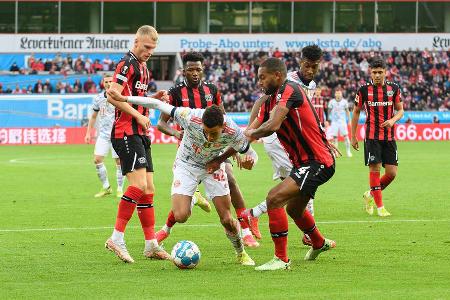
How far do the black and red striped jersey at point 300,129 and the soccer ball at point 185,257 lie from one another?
1355 millimetres

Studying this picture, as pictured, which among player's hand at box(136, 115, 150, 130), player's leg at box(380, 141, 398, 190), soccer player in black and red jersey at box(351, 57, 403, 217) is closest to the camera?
player's hand at box(136, 115, 150, 130)

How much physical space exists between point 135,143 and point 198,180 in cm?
79

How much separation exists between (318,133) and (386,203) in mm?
7828

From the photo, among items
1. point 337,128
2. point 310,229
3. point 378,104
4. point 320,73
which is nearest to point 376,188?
point 378,104

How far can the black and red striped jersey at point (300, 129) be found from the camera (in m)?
9.87

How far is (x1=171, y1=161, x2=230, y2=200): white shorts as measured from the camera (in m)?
10.8

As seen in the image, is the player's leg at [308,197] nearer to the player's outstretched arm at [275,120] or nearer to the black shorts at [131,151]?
the player's outstretched arm at [275,120]

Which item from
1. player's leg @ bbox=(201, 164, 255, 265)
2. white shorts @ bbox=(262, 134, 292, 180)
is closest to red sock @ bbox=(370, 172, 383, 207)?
white shorts @ bbox=(262, 134, 292, 180)

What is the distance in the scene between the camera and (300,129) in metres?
10.0

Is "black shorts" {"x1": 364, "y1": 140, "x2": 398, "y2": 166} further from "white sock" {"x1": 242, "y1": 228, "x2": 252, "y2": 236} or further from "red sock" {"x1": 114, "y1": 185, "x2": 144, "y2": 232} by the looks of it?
"red sock" {"x1": 114, "y1": 185, "x2": 144, "y2": 232}

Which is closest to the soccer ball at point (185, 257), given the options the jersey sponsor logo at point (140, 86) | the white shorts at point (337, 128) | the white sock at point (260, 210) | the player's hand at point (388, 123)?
the white sock at point (260, 210)

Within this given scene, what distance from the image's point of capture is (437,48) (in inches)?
2272

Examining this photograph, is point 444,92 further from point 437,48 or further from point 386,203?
point 386,203

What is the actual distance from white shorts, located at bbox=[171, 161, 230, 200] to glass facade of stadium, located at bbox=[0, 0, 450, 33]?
1801 inches
